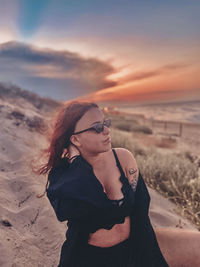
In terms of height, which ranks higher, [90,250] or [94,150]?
[94,150]

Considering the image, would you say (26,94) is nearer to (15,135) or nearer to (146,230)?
(15,135)

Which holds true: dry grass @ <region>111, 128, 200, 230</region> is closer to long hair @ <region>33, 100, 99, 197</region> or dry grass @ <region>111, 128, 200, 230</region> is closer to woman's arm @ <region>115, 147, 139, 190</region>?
woman's arm @ <region>115, 147, 139, 190</region>

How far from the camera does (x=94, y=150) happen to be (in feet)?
5.34

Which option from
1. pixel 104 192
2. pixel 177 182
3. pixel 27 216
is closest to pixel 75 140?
pixel 104 192

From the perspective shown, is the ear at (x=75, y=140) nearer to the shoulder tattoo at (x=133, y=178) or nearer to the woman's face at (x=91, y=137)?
the woman's face at (x=91, y=137)

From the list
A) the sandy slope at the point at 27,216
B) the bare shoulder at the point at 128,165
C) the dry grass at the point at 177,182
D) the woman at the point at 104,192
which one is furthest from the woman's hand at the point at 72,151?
the dry grass at the point at 177,182

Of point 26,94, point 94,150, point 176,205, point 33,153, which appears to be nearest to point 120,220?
point 94,150

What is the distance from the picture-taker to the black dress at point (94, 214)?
1494 mm

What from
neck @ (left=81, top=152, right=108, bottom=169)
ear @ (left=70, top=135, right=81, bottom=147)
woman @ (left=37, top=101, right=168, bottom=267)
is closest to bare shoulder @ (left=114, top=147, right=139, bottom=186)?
woman @ (left=37, top=101, right=168, bottom=267)

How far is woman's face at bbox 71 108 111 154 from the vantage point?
162 centimetres

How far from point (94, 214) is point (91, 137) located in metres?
0.48

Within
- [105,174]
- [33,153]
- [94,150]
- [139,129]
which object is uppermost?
[94,150]

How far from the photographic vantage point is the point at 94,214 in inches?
59.8

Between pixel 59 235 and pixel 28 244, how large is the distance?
0.35 m
